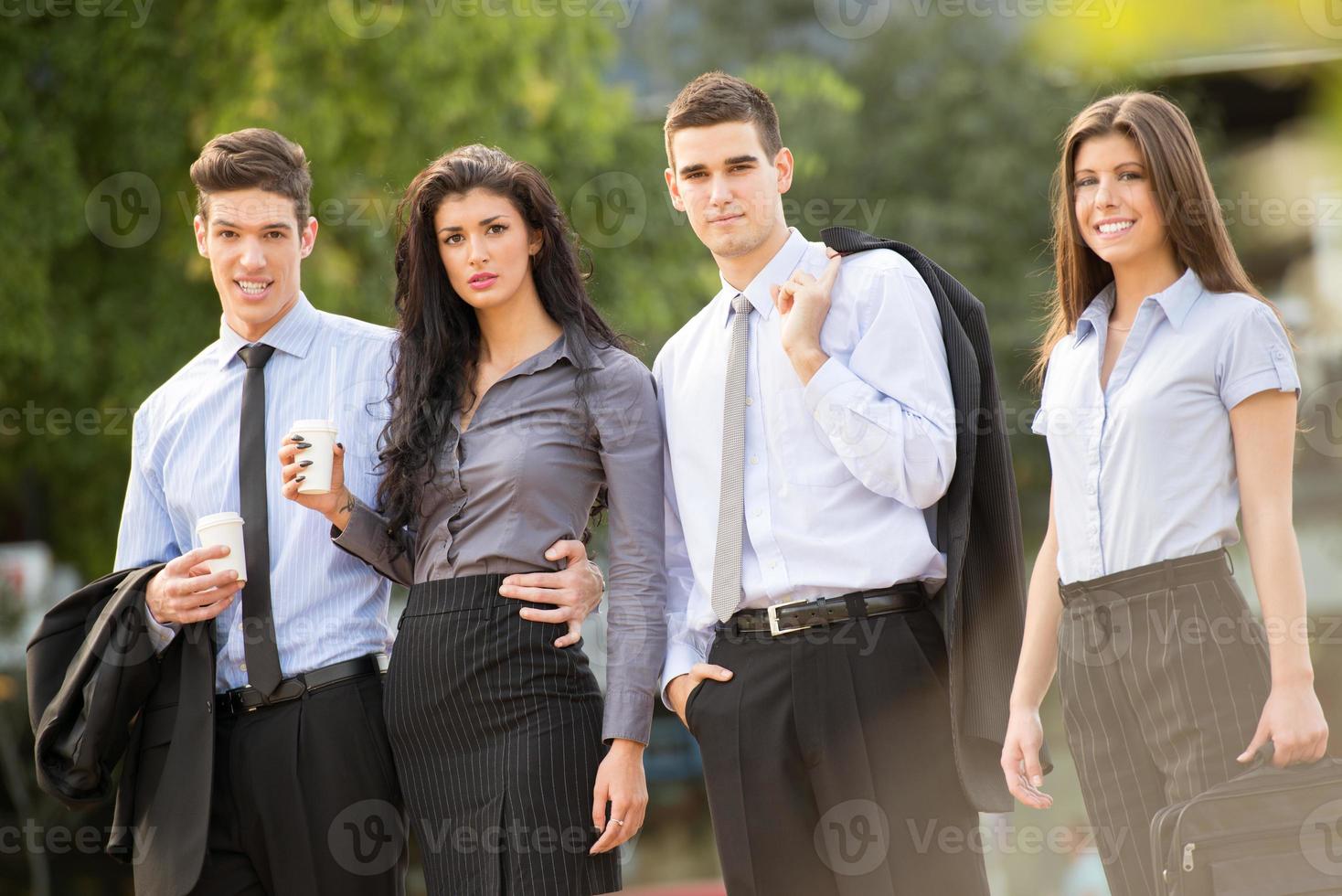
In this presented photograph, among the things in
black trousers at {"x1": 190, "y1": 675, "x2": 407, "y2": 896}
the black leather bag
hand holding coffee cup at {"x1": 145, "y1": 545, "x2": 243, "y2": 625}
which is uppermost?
hand holding coffee cup at {"x1": 145, "y1": 545, "x2": 243, "y2": 625}

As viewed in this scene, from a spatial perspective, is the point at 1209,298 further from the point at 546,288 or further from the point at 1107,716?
the point at 546,288

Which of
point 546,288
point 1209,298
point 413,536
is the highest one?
point 546,288

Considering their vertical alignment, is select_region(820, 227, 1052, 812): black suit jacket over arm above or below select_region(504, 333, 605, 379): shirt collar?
below

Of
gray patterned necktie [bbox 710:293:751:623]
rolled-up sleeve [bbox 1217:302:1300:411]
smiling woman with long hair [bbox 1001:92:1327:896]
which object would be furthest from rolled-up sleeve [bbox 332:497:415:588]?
rolled-up sleeve [bbox 1217:302:1300:411]

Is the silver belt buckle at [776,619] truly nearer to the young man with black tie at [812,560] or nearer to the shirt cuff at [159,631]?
the young man with black tie at [812,560]

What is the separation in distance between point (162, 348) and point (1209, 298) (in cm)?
665

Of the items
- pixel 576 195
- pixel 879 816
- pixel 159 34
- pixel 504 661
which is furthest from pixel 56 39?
pixel 879 816

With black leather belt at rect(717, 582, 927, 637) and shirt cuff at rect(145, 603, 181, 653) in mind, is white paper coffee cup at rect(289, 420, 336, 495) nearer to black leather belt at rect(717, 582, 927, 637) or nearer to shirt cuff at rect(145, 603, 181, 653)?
shirt cuff at rect(145, 603, 181, 653)

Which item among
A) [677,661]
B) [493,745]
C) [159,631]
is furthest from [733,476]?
[159,631]

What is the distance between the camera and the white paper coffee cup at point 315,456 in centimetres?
350

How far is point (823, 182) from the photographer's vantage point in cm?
1334

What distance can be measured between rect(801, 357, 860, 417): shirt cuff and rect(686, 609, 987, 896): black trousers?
53cm

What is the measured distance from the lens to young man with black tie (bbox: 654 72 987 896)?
3309 mm

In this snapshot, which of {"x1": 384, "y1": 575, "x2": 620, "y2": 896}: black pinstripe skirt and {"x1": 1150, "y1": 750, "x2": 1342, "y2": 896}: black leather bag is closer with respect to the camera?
{"x1": 1150, "y1": 750, "x2": 1342, "y2": 896}: black leather bag
